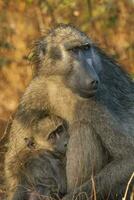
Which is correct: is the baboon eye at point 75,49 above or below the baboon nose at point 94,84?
above

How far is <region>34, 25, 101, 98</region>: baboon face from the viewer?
604cm

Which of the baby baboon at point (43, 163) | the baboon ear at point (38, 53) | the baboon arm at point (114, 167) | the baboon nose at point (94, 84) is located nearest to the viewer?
the baboon nose at point (94, 84)

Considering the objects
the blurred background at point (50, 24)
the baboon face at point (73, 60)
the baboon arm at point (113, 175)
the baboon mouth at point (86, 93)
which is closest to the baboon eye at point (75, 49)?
the baboon face at point (73, 60)

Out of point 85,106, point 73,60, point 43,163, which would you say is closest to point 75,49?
point 73,60

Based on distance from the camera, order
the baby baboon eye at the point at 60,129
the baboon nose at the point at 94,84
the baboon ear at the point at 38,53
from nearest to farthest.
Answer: the baboon nose at the point at 94,84 < the baby baboon eye at the point at 60,129 < the baboon ear at the point at 38,53

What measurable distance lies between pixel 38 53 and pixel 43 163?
2.93 feet

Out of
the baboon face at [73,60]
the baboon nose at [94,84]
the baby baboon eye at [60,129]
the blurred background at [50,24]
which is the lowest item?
the baby baboon eye at [60,129]

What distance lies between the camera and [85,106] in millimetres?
6320

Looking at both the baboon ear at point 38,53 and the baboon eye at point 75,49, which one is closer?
the baboon eye at point 75,49

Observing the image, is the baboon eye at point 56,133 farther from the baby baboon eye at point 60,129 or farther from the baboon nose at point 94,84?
the baboon nose at point 94,84

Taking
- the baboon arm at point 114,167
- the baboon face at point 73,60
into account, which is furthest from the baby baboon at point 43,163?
the baboon face at point 73,60

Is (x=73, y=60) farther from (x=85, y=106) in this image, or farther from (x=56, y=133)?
(x=56, y=133)

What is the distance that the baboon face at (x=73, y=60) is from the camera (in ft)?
19.8

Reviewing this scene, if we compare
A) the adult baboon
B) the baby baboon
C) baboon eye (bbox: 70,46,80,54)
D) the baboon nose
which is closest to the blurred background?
the adult baboon
